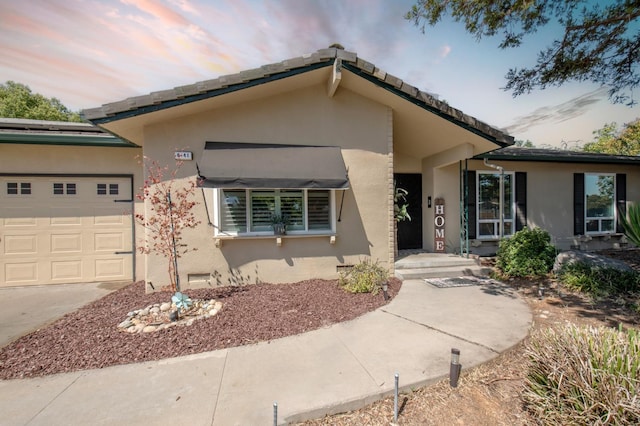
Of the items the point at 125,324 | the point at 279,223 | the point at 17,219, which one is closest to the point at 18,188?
the point at 17,219

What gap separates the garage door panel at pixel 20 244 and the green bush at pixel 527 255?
13.2 m

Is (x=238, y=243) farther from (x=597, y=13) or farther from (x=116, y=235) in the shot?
(x=597, y=13)

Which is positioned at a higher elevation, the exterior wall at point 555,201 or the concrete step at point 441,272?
the exterior wall at point 555,201

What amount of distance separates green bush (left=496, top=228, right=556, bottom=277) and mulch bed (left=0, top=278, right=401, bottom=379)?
4.32 meters

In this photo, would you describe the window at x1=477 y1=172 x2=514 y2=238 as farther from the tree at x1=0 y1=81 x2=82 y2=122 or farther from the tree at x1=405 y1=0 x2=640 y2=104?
the tree at x1=0 y1=81 x2=82 y2=122

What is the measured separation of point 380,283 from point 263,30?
764 centimetres

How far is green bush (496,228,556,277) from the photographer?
7.45m

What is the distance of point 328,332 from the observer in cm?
431

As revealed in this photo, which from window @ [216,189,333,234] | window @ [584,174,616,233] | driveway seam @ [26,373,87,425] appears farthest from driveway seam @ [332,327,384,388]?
window @ [584,174,616,233]

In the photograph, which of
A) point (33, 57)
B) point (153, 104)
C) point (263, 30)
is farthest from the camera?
point (33, 57)

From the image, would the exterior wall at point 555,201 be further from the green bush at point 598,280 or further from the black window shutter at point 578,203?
the green bush at point 598,280

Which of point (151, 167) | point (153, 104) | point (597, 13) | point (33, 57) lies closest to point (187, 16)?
point (153, 104)

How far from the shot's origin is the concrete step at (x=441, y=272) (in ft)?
23.3

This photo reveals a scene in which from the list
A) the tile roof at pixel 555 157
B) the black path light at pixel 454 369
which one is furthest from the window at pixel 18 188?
the tile roof at pixel 555 157
